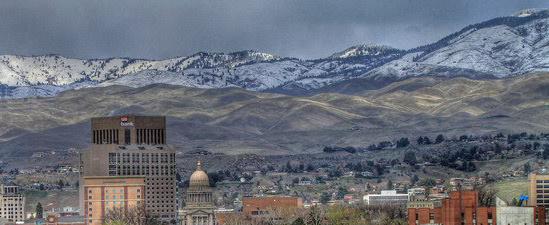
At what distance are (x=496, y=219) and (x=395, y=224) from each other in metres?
38.6

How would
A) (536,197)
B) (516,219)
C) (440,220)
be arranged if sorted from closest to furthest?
1. (516,219)
2. (440,220)
3. (536,197)

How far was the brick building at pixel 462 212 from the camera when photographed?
162 m

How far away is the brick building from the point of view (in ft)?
531

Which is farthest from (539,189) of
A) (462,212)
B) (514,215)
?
(514,215)

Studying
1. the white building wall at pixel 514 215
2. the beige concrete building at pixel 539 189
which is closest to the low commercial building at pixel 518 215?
the white building wall at pixel 514 215

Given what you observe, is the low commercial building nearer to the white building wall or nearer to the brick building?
the white building wall

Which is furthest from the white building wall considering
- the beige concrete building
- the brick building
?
the beige concrete building

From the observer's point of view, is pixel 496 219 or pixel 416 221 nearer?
pixel 496 219

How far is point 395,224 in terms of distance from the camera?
198375 mm

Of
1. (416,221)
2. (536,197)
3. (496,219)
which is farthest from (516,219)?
(536,197)

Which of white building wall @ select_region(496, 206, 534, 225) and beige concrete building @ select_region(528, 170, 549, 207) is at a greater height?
beige concrete building @ select_region(528, 170, 549, 207)

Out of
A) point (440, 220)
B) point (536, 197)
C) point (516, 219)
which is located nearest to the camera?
point (516, 219)

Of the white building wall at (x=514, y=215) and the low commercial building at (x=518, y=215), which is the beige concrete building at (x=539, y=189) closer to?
the low commercial building at (x=518, y=215)

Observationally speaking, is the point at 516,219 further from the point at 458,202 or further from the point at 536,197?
the point at 536,197
